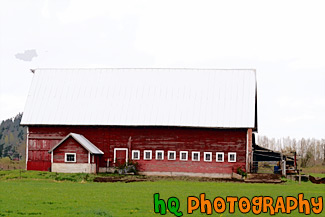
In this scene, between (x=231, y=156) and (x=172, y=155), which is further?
(x=172, y=155)

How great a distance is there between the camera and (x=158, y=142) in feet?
165

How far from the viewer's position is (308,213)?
21.7 metres

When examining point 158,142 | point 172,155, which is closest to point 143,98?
point 158,142

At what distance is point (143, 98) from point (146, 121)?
300 centimetres

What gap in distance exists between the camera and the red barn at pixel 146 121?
162 ft

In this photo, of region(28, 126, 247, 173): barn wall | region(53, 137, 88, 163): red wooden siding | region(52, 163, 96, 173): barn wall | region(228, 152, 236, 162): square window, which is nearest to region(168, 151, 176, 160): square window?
region(28, 126, 247, 173): barn wall

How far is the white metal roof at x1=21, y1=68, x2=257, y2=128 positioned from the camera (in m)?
50.3

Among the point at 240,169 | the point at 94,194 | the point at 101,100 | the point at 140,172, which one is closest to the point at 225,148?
the point at 240,169

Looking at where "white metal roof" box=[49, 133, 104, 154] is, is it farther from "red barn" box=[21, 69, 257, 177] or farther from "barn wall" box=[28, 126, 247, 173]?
"barn wall" box=[28, 126, 247, 173]

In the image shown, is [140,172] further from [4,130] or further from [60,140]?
[4,130]

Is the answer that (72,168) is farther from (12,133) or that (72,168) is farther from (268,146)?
(12,133)

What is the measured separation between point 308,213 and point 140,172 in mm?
29250

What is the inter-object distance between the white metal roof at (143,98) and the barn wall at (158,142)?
29.2 inches

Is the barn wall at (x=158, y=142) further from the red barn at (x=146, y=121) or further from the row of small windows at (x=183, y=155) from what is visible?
the row of small windows at (x=183, y=155)
